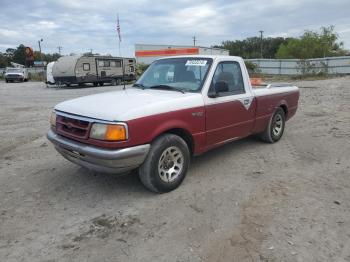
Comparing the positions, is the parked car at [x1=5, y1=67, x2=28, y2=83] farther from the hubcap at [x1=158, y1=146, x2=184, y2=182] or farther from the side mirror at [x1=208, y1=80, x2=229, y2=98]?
the hubcap at [x1=158, y1=146, x2=184, y2=182]

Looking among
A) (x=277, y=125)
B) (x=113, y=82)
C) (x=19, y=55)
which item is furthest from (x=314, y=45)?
(x=19, y=55)

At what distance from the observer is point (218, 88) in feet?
16.8

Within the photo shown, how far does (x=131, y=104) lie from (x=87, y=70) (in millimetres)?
25978

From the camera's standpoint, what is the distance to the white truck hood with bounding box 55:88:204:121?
4.17 meters

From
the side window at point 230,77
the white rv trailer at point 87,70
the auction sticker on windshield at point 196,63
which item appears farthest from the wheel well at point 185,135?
the white rv trailer at point 87,70

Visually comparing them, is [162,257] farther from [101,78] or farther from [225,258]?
[101,78]

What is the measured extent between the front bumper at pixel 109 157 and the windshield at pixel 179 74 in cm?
142

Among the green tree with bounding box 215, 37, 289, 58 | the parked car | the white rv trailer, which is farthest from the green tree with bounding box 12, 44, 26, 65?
the white rv trailer

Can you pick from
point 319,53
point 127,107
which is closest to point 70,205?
point 127,107

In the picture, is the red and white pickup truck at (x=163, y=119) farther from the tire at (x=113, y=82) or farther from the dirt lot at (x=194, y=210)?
the tire at (x=113, y=82)

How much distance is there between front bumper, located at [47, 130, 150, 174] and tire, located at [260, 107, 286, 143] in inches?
134

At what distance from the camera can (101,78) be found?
99.1 feet

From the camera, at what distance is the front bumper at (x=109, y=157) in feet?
13.3

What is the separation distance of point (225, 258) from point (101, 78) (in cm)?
2843
